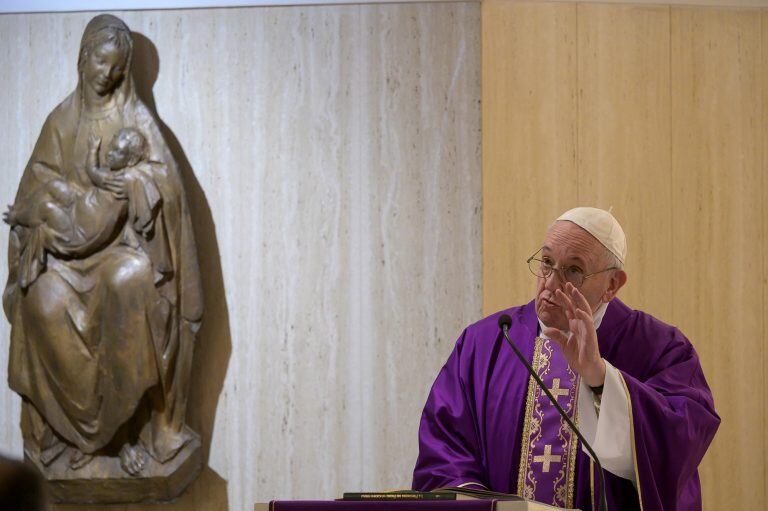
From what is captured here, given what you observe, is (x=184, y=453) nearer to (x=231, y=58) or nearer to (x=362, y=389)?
(x=362, y=389)

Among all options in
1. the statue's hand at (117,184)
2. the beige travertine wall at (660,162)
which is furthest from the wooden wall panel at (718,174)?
the statue's hand at (117,184)

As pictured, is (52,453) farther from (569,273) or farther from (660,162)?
(660,162)

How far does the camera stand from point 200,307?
4.83 meters

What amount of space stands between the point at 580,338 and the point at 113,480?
9.53 feet

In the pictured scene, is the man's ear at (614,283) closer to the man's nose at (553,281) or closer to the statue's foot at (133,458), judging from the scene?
the man's nose at (553,281)

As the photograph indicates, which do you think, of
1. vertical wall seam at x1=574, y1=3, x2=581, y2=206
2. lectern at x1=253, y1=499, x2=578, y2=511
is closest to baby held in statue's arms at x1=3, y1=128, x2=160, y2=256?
vertical wall seam at x1=574, y1=3, x2=581, y2=206

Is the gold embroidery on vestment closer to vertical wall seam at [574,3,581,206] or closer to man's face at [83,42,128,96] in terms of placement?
vertical wall seam at [574,3,581,206]

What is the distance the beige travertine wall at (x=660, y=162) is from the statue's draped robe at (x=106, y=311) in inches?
59.5

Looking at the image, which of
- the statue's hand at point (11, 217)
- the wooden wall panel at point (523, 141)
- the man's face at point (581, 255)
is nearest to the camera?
the man's face at point (581, 255)

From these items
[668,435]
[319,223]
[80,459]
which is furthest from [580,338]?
[80,459]

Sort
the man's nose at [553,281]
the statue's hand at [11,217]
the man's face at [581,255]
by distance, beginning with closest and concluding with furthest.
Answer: the man's nose at [553,281] → the man's face at [581,255] → the statue's hand at [11,217]

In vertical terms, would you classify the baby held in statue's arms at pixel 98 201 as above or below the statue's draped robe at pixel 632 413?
above

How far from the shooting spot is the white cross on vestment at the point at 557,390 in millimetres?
3156

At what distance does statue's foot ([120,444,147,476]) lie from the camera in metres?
4.76
